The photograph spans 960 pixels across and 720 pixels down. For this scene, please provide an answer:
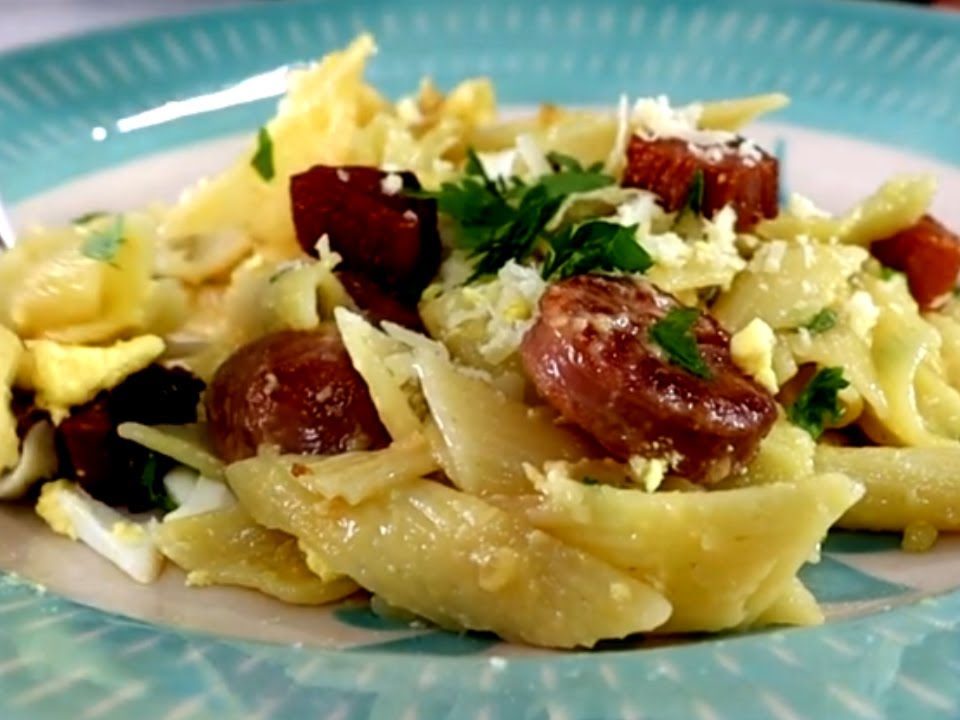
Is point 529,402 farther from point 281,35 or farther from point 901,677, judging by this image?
point 281,35

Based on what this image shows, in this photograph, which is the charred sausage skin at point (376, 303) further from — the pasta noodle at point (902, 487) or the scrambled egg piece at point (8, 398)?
the pasta noodle at point (902, 487)

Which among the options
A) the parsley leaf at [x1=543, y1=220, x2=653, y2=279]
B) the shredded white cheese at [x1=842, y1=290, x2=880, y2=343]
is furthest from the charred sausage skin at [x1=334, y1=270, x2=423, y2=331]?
the shredded white cheese at [x1=842, y1=290, x2=880, y2=343]

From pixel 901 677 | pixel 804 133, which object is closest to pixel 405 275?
pixel 901 677

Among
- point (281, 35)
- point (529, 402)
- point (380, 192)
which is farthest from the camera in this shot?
point (281, 35)

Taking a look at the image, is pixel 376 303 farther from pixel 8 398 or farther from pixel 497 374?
pixel 8 398

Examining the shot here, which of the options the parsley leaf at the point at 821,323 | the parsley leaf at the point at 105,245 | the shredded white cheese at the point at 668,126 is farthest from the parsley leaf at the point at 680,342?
the parsley leaf at the point at 105,245

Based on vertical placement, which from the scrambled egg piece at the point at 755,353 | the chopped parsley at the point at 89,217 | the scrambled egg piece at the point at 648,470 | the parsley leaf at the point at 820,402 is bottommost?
the parsley leaf at the point at 820,402
